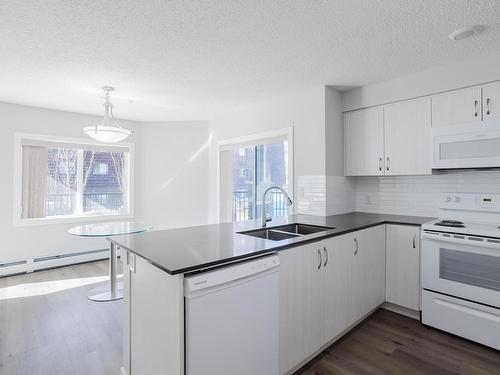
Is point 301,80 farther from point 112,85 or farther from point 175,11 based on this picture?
point 112,85

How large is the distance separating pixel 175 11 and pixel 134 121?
143 inches

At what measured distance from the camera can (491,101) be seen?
2449 mm

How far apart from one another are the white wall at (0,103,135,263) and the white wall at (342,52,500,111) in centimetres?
412

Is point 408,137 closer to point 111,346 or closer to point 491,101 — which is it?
point 491,101

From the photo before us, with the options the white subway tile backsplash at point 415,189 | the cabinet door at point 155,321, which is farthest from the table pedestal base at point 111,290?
the white subway tile backsplash at point 415,189

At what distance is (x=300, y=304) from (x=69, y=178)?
13.9 feet

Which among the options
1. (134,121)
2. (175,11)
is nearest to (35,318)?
(175,11)

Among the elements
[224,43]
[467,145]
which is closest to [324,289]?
[467,145]

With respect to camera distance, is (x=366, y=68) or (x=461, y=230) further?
(x=366, y=68)

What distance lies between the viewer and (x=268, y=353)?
158 cm

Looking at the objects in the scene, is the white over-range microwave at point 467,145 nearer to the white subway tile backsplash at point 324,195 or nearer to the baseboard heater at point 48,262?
the white subway tile backsplash at point 324,195

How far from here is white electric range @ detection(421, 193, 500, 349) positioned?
2107mm

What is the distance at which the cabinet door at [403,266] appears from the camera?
258 centimetres

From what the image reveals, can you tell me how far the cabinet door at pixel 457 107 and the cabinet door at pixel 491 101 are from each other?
4 cm
